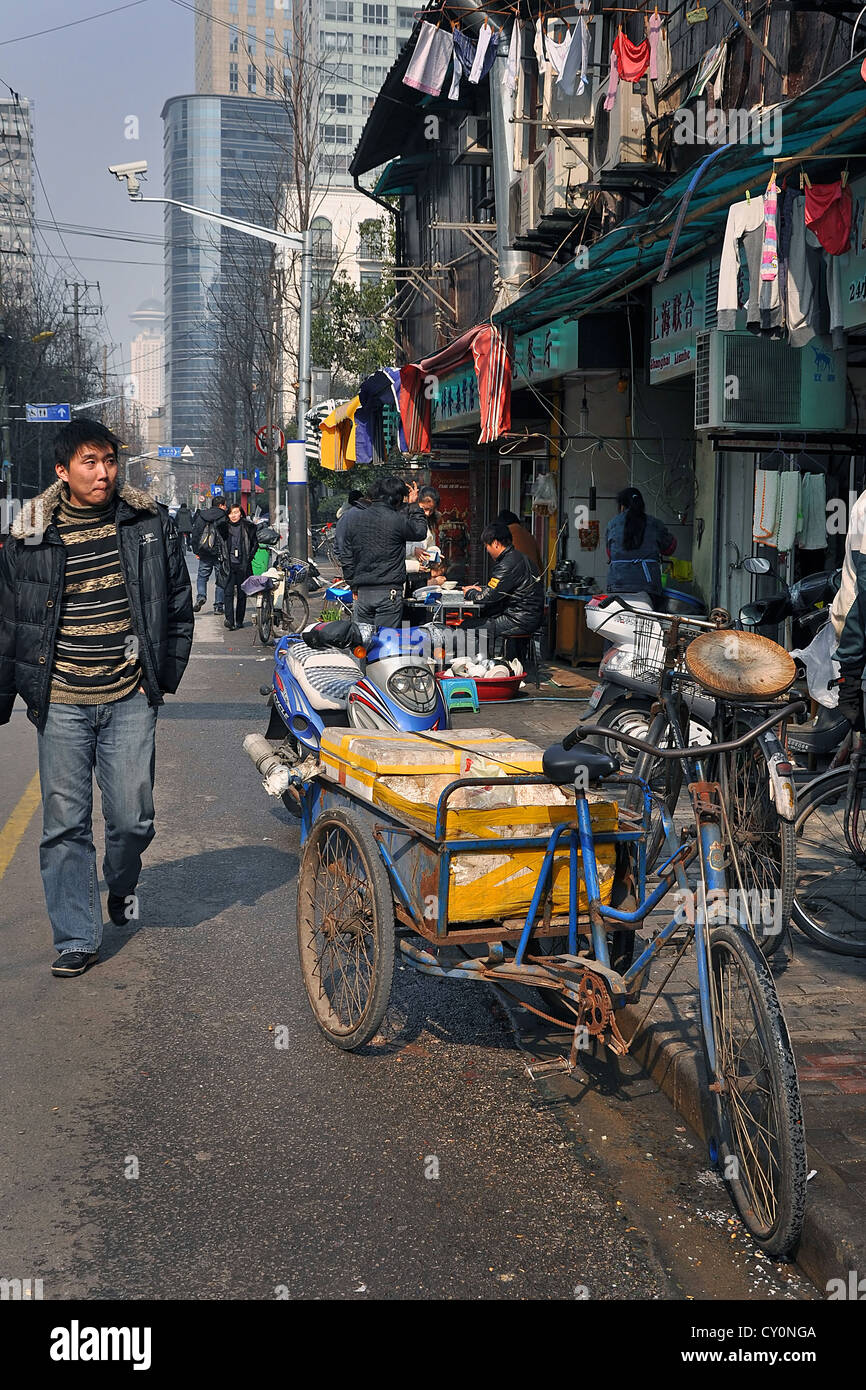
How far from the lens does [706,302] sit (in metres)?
10.8

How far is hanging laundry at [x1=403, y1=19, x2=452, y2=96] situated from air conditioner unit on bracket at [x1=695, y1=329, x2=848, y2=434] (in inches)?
427

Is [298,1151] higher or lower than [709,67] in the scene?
lower

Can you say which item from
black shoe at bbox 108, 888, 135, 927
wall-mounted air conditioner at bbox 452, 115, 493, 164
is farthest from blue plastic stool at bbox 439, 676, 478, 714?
wall-mounted air conditioner at bbox 452, 115, 493, 164

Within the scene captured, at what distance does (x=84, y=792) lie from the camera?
214 inches

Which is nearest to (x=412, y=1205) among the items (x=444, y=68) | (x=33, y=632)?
(x=33, y=632)

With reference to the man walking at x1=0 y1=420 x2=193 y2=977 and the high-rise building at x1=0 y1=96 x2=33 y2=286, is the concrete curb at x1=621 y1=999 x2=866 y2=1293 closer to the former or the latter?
the man walking at x1=0 y1=420 x2=193 y2=977

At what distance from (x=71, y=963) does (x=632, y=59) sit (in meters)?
10.4

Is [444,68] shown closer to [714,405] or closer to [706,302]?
[706,302]

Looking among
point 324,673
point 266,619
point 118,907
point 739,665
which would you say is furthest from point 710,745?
point 266,619

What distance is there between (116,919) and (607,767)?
2878mm

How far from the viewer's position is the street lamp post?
21.3 metres

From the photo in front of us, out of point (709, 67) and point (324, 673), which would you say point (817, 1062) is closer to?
point (324, 673)

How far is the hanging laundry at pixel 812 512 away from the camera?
10094mm

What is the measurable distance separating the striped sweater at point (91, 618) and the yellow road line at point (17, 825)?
1.92 meters
